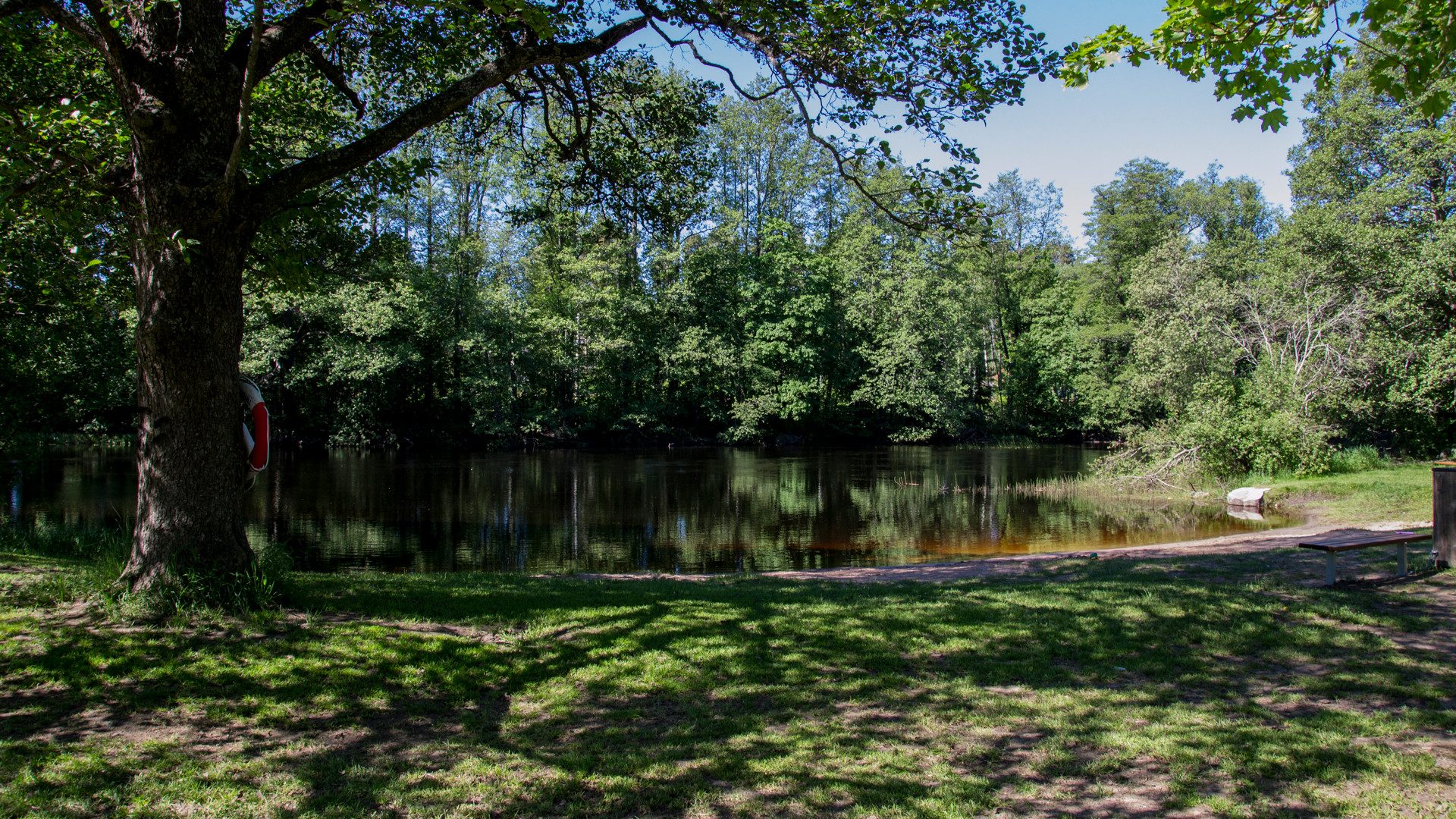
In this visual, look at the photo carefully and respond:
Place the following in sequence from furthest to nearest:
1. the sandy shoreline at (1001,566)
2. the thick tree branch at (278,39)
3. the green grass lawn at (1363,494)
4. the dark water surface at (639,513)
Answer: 1. the dark water surface at (639,513)
2. the green grass lawn at (1363,494)
3. the sandy shoreline at (1001,566)
4. the thick tree branch at (278,39)

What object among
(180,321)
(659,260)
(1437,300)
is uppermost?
(659,260)

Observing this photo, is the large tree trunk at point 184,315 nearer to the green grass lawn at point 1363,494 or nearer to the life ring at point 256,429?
the life ring at point 256,429

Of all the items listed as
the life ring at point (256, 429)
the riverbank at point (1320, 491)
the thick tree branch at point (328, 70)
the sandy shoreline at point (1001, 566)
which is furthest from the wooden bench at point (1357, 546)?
the thick tree branch at point (328, 70)

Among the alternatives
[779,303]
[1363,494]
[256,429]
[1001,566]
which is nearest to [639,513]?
[1001,566]

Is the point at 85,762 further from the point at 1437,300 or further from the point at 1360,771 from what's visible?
the point at 1437,300

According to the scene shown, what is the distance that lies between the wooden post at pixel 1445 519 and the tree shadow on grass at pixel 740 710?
6.33 feet

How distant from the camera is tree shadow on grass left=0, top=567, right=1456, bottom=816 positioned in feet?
12.0

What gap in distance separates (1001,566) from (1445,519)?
4587 mm

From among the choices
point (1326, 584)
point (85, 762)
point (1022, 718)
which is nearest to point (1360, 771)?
point (1022, 718)

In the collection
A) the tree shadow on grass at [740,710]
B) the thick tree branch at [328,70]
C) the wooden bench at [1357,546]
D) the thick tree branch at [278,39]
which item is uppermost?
the thick tree branch at [328,70]

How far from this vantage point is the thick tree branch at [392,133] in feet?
20.2

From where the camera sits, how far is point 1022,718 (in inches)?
175

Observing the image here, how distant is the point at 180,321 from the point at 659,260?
36962 mm

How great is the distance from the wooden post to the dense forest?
317 centimetres
